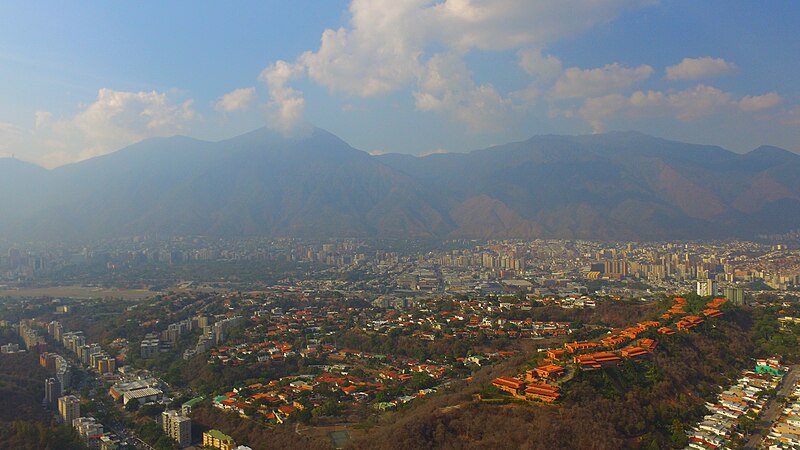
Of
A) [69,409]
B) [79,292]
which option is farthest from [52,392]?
[79,292]

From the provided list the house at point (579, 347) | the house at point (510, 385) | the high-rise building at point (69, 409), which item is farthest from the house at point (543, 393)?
the high-rise building at point (69, 409)

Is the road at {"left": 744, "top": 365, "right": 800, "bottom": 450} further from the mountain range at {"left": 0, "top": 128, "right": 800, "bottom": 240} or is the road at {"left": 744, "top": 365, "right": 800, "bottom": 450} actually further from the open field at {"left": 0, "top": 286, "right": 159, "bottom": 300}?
the mountain range at {"left": 0, "top": 128, "right": 800, "bottom": 240}

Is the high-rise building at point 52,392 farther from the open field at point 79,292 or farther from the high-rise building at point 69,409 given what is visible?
the open field at point 79,292

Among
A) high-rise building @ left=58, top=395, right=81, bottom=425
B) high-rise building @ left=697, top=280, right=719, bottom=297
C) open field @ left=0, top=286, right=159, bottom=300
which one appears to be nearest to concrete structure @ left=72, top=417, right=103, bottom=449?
high-rise building @ left=58, top=395, right=81, bottom=425

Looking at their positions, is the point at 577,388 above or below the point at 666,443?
above

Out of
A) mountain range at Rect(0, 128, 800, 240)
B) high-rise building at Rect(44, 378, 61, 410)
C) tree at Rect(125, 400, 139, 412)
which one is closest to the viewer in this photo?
tree at Rect(125, 400, 139, 412)

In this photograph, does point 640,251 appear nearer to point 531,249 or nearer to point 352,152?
point 531,249

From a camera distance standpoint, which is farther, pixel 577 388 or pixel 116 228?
pixel 116 228

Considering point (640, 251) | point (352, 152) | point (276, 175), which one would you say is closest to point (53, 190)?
point (276, 175)
